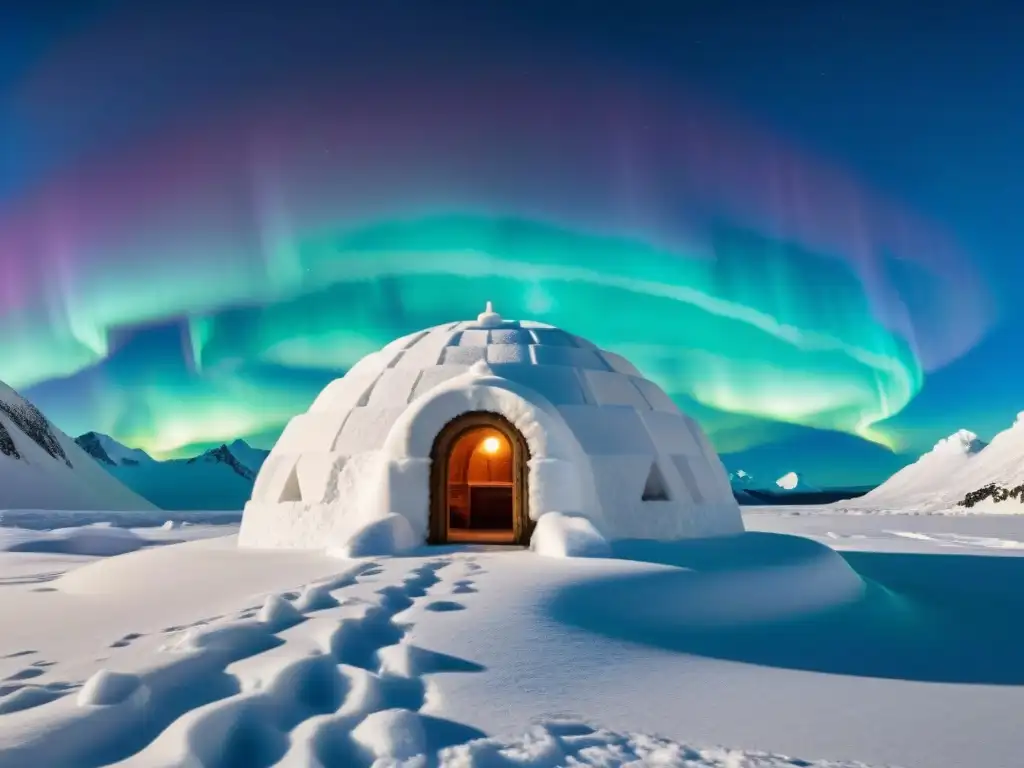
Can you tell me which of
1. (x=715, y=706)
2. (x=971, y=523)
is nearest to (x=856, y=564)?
(x=715, y=706)

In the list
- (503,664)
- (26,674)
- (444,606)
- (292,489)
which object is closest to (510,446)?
(292,489)

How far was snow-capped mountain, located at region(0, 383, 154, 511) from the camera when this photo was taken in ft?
170

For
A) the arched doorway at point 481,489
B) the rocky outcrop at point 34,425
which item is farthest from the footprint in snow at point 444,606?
the rocky outcrop at point 34,425

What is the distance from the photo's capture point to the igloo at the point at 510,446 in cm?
859

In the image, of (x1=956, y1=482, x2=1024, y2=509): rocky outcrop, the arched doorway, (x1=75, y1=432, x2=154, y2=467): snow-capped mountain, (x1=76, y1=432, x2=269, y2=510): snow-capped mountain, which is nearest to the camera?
the arched doorway

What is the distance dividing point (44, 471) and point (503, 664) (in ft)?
206

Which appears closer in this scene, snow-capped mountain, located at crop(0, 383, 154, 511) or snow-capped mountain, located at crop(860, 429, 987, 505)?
snow-capped mountain, located at crop(0, 383, 154, 511)

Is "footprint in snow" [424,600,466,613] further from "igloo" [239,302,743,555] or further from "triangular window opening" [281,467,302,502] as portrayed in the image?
"triangular window opening" [281,467,302,502]

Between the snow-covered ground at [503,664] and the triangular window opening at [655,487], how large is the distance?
94cm

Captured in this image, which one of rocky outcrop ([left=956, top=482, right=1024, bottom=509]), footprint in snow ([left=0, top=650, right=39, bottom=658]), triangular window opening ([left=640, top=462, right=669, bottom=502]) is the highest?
rocky outcrop ([left=956, top=482, right=1024, bottom=509])

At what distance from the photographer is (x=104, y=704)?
3.74 meters

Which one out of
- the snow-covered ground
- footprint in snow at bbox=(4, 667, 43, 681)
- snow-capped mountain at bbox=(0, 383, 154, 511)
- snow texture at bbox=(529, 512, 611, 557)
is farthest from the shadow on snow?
snow-capped mountain at bbox=(0, 383, 154, 511)

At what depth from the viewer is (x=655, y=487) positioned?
31.6 ft

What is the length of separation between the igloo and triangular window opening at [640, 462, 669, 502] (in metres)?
0.02
